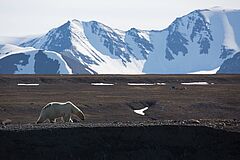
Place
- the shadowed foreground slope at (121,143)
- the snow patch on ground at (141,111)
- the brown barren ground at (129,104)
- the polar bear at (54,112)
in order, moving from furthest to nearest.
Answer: the snow patch on ground at (141,111), the brown barren ground at (129,104), the polar bear at (54,112), the shadowed foreground slope at (121,143)

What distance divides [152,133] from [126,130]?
138 cm

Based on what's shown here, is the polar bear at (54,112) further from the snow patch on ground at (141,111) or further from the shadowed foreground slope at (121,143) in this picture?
the snow patch on ground at (141,111)

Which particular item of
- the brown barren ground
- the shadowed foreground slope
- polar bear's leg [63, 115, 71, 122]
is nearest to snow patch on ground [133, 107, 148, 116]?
the brown barren ground

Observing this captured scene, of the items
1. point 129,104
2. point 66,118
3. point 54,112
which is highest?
point 54,112

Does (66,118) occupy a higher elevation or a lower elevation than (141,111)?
higher

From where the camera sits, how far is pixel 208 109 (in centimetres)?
6881

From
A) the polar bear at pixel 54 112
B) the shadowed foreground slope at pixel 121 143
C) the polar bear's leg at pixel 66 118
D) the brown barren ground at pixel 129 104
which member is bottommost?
the brown barren ground at pixel 129 104

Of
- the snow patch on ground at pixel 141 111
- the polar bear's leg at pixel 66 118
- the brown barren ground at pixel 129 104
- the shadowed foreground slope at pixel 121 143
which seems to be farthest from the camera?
the snow patch on ground at pixel 141 111

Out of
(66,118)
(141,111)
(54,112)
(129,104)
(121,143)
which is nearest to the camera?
(121,143)

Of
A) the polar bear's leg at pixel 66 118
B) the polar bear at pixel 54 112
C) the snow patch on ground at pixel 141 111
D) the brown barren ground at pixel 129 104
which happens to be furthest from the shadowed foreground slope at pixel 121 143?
the snow patch on ground at pixel 141 111

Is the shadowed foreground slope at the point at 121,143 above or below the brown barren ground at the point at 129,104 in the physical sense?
above

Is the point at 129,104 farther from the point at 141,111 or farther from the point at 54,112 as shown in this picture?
the point at 54,112

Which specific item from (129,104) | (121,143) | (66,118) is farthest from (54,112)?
(129,104)

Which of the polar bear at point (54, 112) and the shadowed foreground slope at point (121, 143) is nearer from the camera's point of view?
the shadowed foreground slope at point (121, 143)
